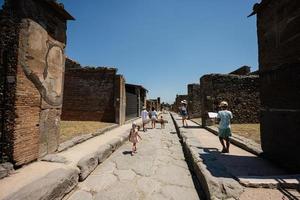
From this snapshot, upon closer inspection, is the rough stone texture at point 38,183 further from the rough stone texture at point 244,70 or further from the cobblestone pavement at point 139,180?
the rough stone texture at point 244,70

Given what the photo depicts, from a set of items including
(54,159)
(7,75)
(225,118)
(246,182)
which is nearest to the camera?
(246,182)

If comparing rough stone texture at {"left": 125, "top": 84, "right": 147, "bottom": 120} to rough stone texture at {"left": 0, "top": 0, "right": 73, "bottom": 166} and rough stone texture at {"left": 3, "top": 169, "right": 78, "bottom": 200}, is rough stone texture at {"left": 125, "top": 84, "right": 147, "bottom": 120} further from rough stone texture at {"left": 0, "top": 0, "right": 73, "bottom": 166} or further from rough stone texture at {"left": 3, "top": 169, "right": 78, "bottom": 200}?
rough stone texture at {"left": 3, "top": 169, "right": 78, "bottom": 200}

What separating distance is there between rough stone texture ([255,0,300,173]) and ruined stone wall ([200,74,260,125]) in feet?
25.5

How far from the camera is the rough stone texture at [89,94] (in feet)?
45.0

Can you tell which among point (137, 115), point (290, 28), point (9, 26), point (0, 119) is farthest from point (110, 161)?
point (137, 115)

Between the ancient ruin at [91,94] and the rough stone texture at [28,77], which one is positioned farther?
the ancient ruin at [91,94]

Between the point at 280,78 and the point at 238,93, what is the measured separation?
9.20 meters

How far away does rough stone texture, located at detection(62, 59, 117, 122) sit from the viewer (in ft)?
45.0

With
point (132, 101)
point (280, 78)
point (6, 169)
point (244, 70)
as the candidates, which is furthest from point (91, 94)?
point (244, 70)

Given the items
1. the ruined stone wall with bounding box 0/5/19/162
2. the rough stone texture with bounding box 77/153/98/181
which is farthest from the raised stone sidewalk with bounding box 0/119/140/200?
the ruined stone wall with bounding box 0/5/19/162

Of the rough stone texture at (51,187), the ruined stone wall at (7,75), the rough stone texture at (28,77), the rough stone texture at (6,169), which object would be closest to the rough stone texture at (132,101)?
the rough stone texture at (28,77)

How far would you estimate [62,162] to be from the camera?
15.0 ft

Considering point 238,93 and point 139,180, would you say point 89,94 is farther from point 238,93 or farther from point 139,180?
point 139,180

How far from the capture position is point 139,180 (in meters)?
4.26
